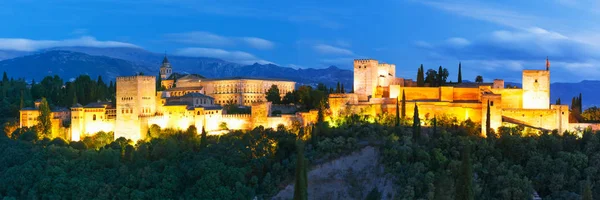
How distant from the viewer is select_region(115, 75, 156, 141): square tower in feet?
152

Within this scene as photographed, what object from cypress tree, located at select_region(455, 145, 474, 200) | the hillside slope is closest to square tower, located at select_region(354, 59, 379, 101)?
the hillside slope

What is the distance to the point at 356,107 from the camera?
44.8 m

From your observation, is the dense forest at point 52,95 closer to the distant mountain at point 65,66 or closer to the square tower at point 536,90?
the square tower at point 536,90

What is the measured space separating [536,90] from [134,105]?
1060 inches

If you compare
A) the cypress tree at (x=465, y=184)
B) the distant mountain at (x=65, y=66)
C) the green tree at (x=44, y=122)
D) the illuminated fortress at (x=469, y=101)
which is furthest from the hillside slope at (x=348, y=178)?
the distant mountain at (x=65, y=66)

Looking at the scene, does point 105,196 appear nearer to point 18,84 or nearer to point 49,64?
point 18,84

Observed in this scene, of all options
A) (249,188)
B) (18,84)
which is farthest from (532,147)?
(18,84)

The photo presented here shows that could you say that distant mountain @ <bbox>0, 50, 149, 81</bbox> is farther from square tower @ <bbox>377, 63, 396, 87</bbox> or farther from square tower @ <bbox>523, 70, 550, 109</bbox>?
square tower @ <bbox>523, 70, 550, 109</bbox>

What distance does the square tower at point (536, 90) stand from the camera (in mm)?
43312

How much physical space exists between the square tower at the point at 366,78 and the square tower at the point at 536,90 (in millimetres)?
10508

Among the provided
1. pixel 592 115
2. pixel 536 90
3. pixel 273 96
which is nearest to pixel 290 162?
pixel 273 96

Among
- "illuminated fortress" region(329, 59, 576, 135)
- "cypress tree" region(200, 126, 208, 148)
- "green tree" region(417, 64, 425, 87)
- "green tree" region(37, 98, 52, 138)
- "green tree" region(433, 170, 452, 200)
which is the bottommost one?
"green tree" region(433, 170, 452, 200)

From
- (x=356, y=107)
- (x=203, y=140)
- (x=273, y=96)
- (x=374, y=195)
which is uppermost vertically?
(x=273, y=96)

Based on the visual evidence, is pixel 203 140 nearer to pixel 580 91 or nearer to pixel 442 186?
pixel 442 186
